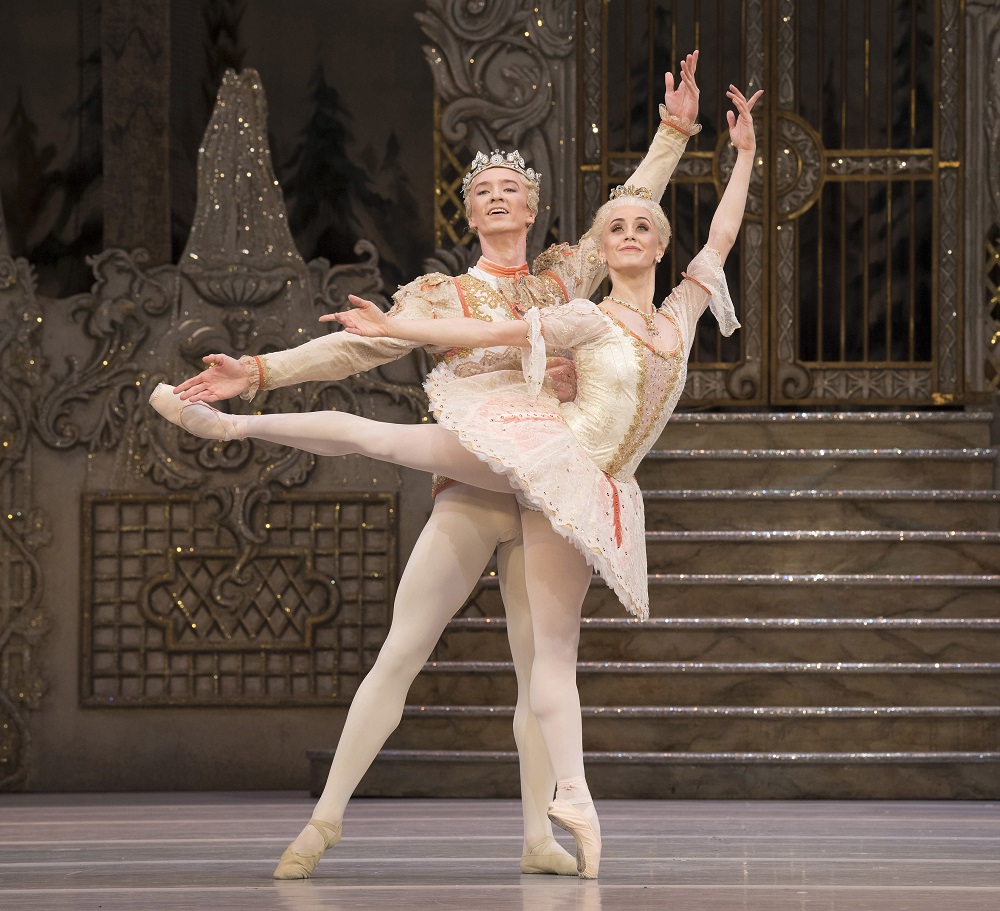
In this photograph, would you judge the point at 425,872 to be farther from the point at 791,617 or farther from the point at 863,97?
the point at 863,97

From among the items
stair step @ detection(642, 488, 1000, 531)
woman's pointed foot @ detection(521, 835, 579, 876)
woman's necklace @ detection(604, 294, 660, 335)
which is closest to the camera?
woman's pointed foot @ detection(521, 835, 579, 876)

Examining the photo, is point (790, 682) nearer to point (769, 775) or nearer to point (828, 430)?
point (769, 775)

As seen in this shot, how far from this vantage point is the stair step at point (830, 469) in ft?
19.8

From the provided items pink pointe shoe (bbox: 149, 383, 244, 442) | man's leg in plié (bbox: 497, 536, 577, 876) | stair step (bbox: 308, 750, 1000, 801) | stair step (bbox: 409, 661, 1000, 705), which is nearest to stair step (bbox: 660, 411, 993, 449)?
stair step (bbox: 409, 661, 1000, 705)

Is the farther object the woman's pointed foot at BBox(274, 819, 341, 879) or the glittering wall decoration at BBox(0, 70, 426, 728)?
the glittering wall decoration at BBox(0, 70, 426, 728)

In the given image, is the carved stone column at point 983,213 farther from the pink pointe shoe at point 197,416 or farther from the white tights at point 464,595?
the pink pointe shoe at point 197,416

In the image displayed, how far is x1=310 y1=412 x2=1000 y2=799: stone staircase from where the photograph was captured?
4.89 m

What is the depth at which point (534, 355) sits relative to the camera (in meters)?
3.33

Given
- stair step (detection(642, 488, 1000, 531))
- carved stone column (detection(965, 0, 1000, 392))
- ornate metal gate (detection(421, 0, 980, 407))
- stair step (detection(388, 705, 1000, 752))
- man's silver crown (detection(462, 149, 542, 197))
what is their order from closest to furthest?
man's silver crown (detection(462, 149, 542, 197)) → stair step (detection(388, 705, 1000, 752)) → stair step (detection(642, 488, 1000, 531)) → carved stone column (detection(965, 0, 1000, 392)) → ornate metal gate (detection(421, 0, 980, 407))

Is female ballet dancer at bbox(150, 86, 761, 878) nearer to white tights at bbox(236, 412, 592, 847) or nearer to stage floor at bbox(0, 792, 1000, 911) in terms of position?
white tights at bbox(236, 412, 592, 847)

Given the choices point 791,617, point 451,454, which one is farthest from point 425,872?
point 791,617

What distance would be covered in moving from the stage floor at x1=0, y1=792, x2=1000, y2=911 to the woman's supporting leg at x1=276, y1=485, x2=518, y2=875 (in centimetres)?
23

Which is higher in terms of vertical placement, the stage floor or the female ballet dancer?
the female ballet dancer

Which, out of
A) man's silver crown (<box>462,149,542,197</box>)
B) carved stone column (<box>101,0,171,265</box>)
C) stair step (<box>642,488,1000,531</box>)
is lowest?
stair step (<box>642,488,1000,531</box>)
